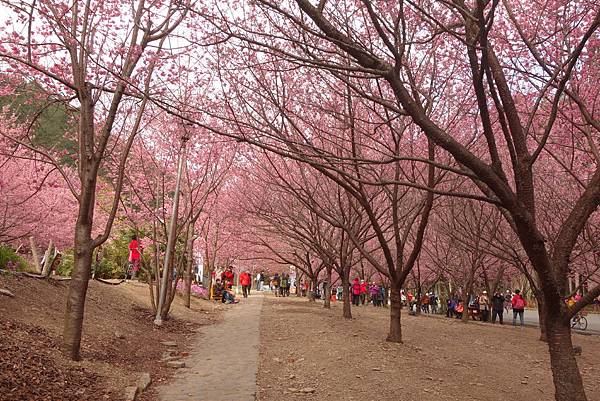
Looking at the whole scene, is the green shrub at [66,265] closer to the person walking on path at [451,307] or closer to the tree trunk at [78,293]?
the tree trunk at [78,293]

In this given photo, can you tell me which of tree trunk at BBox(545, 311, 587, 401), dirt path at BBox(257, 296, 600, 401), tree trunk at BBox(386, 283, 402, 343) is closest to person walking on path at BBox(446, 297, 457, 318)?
dirt path at BBox(257, 296, 600, 401)

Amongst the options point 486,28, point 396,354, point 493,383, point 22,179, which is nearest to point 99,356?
point 396,354

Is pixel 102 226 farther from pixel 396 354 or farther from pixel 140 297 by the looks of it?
pixel 396 354

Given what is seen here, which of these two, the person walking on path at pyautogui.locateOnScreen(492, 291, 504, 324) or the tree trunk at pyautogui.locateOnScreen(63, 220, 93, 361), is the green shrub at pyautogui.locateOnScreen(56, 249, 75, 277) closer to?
the tree trunk at pyautogui.locateOnScreen(63, 220, 93, 361)

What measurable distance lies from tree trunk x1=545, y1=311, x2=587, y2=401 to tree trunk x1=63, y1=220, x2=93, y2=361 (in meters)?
5.76

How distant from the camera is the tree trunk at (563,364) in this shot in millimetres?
4797

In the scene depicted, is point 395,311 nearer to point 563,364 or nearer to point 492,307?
point 563,364

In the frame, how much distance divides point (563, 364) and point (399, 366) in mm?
3107

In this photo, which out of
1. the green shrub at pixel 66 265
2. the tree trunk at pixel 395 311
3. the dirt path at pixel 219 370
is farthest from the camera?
the green shrub at pixel 66 265

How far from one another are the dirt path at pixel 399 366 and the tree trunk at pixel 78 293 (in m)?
2.55

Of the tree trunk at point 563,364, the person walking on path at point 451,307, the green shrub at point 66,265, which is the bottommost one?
the person walking on path at point 451,307

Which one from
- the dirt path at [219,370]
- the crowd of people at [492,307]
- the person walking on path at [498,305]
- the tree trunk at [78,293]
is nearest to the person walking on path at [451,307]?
the crowd of people at [492,307]

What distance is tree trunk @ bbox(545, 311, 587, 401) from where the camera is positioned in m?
4.80

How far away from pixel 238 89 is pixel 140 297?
9.60 metres
